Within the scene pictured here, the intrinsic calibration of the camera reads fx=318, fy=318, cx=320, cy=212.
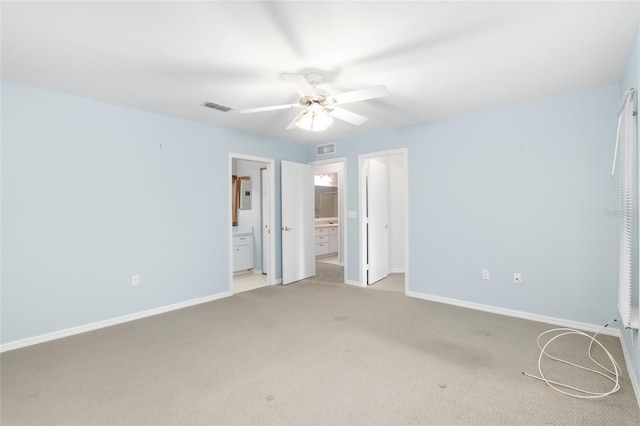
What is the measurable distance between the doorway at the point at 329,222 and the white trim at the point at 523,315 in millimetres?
2113

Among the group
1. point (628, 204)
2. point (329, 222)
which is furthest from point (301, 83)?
point (329, 222)

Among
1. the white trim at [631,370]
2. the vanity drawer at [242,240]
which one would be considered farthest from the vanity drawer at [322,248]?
the white trim at [631,370]

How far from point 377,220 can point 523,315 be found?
2534 mm

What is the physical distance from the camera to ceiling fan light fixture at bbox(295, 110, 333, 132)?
9.43 feet

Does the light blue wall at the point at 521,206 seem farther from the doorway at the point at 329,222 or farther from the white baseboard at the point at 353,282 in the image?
the doorway at the point at 329,222

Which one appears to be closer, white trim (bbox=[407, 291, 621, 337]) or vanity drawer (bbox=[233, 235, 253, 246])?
white trim (bbox=[407, 291, 621, 337])

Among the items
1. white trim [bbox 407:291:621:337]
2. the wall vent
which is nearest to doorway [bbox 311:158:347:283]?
the wall vent

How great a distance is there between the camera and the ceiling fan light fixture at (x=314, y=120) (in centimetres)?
288

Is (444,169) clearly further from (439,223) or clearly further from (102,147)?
(102,147)

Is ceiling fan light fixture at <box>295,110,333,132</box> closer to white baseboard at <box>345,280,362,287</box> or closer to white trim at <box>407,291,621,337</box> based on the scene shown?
white trim at <box>407,291,621,337</box>

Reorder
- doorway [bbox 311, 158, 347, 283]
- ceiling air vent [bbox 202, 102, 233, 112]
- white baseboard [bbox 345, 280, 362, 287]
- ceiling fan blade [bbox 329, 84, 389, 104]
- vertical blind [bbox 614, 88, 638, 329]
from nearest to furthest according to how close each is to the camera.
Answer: vertical blind [bbox 614, 88, 638, 329] < ceiling fan blade [bbox 329, 84, 389, 104] < ceiling air vent [bbox 202, 102, 233, 112] < white baseboard [bbox 345, 280, 362, 287] < doorway [bbox 311, 158, 347, 283]

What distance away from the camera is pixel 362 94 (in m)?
2.53

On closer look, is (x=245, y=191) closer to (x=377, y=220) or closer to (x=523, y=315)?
(x=377, y=220)

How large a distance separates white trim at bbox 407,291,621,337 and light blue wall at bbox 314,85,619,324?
0.18ft
